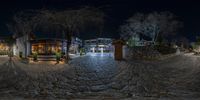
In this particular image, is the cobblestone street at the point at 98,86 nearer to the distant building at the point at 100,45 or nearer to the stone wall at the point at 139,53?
the stone wall at the point at 139,53

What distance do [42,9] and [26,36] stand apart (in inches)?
424

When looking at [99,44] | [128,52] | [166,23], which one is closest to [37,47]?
[128,52]

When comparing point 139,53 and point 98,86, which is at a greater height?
point 139,53

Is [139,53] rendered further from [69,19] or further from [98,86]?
[98,86]

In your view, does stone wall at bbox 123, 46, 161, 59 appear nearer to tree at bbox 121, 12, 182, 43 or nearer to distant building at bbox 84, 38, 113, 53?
tree at bbox 121, 12, 182, 43

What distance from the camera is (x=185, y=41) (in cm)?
10706

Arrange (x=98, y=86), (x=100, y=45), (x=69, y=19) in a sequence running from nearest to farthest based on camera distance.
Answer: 1. (x=98, y=86)
2. (x=69, y=19)
3. (x=100, y=45)

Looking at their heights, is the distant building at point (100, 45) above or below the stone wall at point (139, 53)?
above

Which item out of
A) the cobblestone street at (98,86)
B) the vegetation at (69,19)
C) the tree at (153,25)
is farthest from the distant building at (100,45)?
the cobblestone street at (98,86)

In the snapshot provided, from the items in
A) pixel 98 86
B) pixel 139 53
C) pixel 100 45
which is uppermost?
pixel 100 45

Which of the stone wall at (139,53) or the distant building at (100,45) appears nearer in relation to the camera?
the stone wall at (139,53)

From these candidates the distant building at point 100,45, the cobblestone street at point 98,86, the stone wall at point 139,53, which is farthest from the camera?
the distant building at point 100,45

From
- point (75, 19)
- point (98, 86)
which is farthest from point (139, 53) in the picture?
point (98, 86)

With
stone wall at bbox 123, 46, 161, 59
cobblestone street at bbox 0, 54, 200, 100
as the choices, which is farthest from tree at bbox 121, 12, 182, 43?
cobblestone street at bbox 0, 54, 200, 100
